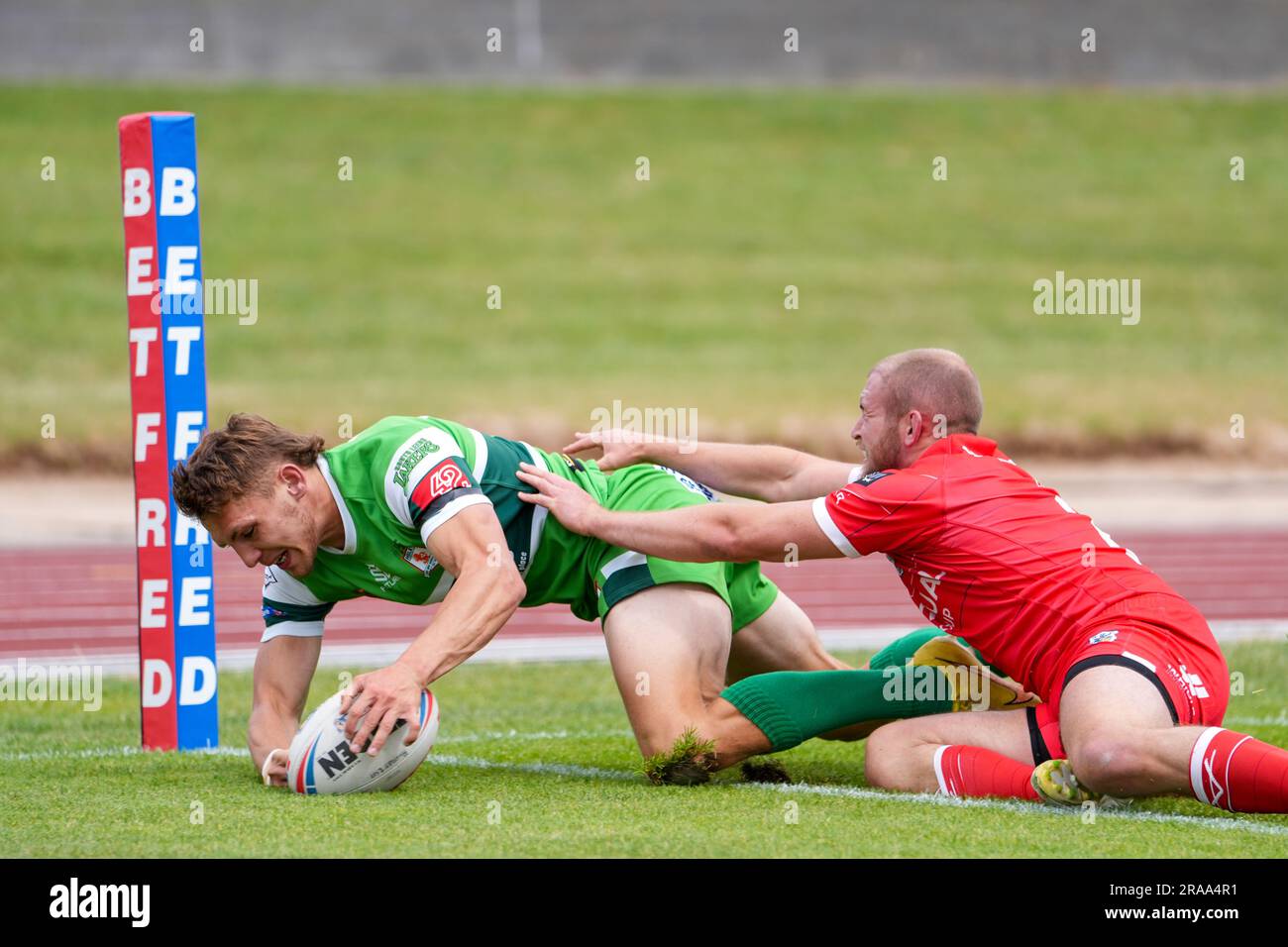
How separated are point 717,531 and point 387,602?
23.0ft

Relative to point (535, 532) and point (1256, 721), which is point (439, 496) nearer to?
point (535, 532)

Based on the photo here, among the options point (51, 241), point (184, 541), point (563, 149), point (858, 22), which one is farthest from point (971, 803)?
point (858, 22)

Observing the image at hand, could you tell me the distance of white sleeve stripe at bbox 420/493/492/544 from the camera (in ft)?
16.5

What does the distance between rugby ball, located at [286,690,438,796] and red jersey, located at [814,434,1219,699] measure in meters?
1.33

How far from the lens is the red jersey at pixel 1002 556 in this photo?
4.95 metres

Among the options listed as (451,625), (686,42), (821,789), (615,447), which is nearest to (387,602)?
(615,447)

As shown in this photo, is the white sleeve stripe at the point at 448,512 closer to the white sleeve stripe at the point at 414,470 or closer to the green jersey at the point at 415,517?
the green jersey at the point at 415,517

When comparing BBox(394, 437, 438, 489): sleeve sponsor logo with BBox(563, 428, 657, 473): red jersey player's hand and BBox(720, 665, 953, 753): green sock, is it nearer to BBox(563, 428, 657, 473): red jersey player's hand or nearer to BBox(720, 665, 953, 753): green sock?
BBox(563, 428, 657, 473): red jersey player's hand

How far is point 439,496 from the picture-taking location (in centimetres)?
507

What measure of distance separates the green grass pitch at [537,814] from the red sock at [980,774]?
7 cm

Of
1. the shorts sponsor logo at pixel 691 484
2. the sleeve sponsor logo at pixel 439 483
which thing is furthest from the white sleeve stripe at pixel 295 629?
the shorts sponsor logo at pixel 691 484

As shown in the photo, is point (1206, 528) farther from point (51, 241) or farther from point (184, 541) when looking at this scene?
point (51, 241)
